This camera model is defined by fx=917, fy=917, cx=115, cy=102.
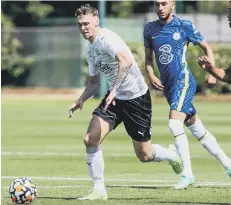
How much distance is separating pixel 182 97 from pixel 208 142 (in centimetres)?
66

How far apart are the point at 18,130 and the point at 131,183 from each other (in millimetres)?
10031

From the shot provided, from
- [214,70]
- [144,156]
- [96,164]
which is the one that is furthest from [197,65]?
[214,70]

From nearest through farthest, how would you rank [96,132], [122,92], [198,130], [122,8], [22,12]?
1. [96,132]
2. [122,92]
3. [198,130]
4. [22,12]
5. [122,8]

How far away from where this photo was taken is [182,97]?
38.2ft

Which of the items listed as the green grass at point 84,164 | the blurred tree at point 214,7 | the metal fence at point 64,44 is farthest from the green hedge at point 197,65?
the green grass at point 84,164

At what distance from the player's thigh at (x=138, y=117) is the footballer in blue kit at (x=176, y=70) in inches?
23.9

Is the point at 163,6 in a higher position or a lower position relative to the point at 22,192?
higher

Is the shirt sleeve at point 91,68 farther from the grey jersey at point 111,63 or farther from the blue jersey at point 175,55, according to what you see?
the blue jersey at point 175,55

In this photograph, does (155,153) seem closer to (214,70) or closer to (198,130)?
(198,130)

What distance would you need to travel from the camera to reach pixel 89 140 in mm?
10430

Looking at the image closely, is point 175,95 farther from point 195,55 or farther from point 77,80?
point 77,80

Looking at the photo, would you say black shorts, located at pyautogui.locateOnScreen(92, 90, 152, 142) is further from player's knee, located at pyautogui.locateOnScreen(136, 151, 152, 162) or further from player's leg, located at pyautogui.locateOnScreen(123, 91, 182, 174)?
player's knee, located at pyautogui.locateOnScreen(136, 151, 152, 162)

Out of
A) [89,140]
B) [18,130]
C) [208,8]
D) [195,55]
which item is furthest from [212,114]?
[208,8]

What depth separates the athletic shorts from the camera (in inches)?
456
